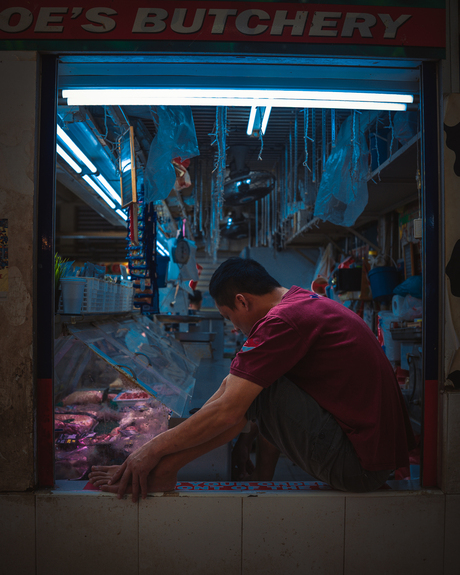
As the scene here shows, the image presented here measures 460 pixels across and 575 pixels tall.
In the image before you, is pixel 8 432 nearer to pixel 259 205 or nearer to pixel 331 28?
pixel 331 28

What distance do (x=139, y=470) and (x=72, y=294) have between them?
1.34 m

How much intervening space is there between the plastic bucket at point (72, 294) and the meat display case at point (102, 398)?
Result: 8 centimetres

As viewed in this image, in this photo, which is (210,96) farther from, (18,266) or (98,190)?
(98,190)

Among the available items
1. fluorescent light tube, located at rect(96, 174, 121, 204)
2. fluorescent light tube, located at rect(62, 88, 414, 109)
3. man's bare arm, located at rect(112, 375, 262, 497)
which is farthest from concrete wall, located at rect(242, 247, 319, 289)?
man's bare arm, located at rect(112, 375, 262, 497)

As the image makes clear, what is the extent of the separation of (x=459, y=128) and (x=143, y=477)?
6.59 feet

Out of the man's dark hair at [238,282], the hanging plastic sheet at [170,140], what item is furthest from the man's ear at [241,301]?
the hanging plastic sheet at [170,140]

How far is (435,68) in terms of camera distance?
5.61ft

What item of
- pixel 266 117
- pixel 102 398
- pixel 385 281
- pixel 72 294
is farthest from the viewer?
pixel 385 281

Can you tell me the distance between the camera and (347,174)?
2898mm

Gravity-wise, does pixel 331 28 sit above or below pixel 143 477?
above

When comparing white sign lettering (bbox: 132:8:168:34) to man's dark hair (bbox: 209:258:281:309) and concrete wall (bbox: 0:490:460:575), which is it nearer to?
man's dark hair (bbox: 209:258:281:309)

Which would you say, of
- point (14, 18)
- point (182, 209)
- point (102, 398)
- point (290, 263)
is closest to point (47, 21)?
point (14, 18)

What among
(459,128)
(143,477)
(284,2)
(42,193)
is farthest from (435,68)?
(143,477)

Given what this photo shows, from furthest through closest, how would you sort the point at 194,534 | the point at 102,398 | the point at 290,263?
the point at 290,263
the point at 102,398
the point at 194,534
